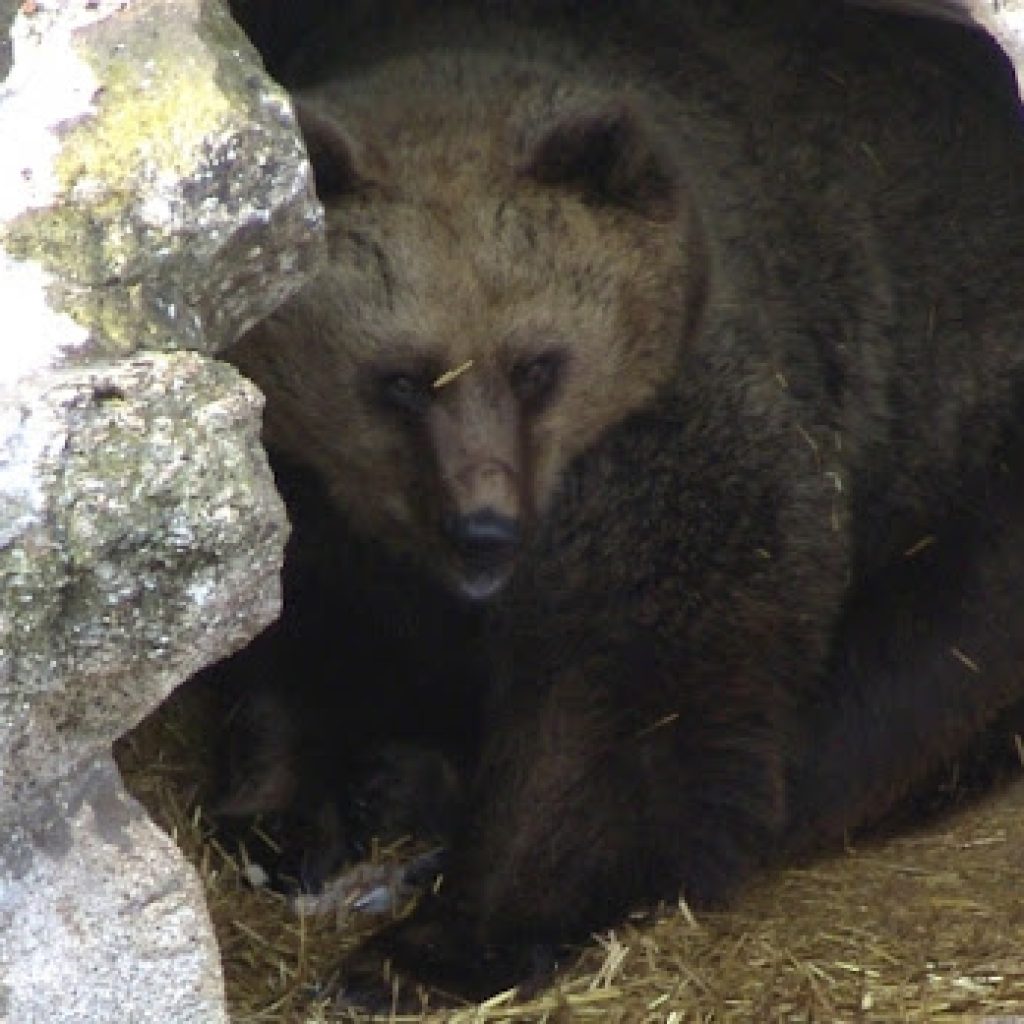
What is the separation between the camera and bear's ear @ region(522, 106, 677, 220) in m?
5.65

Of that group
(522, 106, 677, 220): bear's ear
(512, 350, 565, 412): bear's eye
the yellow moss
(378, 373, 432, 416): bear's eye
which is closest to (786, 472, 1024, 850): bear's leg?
(512, 350, 565, 412): bear's eye

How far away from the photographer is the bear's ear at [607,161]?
565cm

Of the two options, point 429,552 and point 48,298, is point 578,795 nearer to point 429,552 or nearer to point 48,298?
point 429,552

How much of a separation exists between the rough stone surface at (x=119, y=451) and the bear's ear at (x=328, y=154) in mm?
987

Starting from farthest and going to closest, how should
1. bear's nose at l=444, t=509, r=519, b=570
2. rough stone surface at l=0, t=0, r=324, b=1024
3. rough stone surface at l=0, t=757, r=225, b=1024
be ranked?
bear's nose at l=444, t=509, r=519, b=570
rough stone surface at l=0, t=757, r=225, b=1024
rough stone surface at l=0, t=0, r=324, b=1024

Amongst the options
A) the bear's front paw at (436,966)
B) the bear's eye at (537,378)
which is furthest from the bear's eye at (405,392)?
the bear's front paw at (436,966)

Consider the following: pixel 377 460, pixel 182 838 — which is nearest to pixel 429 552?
pixel 377 460

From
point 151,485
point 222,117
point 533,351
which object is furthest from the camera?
point 533,351

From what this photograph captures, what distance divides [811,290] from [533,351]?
2.91ft

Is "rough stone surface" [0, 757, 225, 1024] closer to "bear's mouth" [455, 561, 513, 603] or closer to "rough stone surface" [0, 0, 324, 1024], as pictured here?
"rough stone surface" [0, 0, 324, 1024]

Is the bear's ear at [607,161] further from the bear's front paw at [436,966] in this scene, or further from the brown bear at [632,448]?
the bear's front paw at [436,966]

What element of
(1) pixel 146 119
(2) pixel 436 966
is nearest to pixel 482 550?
(2) pixel 436 966

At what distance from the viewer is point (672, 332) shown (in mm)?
5887

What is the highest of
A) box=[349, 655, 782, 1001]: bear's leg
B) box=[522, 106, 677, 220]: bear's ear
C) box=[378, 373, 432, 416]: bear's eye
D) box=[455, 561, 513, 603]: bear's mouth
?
box=[522, 106, 677, 220]: bear's ear
